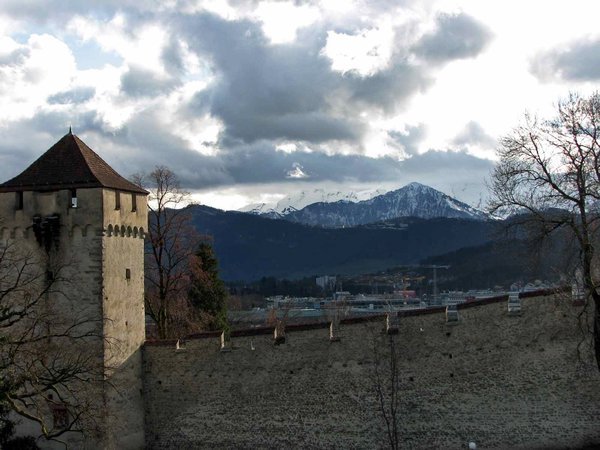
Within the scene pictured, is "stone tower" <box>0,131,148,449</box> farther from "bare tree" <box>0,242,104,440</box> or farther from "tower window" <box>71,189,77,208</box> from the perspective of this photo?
"bare tree" <box>0,242,104,440</box>

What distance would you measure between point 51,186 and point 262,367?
8.32 meters

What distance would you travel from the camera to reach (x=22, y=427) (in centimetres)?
2447

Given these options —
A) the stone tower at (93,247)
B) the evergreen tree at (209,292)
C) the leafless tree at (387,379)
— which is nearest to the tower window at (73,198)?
the stone tower at (93,247)

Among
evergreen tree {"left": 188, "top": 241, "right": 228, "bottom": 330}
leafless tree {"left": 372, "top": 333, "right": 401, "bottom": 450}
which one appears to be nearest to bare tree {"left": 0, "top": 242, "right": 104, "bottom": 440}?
leafless tree {"left": 372, "top": 333, "right": 401, "bottom": 450}

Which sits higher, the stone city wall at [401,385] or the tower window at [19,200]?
the tower window at [19,200]

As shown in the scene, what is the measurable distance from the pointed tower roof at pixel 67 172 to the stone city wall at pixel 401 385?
17.8 ft

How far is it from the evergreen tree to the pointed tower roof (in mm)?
16741

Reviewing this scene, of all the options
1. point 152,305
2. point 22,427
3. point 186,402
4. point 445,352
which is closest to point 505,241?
point 445,352

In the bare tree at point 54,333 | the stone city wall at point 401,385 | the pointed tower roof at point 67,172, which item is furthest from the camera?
the pointed tower roof at point 67,172

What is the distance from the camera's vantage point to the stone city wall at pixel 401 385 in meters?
21.7

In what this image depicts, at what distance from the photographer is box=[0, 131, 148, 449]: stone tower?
24000mm

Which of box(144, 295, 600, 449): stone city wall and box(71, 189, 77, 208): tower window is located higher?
box(71, 189, 77, 208): tower window

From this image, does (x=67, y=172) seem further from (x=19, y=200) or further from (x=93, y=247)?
(x=93, y=247)

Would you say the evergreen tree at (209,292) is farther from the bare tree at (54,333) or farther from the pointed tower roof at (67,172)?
the bare tree at (54,333)
